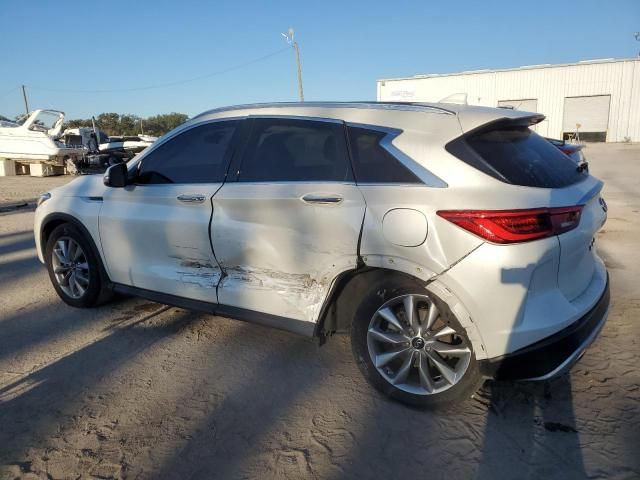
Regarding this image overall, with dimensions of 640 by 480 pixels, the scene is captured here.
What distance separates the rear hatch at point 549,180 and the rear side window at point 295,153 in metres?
0.71

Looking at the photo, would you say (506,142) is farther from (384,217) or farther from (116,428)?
(116,428)

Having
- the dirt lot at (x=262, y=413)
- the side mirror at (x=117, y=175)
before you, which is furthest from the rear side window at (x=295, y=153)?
the dirt lot at (x=262, y=413)

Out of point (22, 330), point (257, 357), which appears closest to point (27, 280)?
point (22, 330)

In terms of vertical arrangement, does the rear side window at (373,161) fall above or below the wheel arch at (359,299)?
above

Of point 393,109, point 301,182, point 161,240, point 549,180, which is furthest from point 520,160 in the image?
point 161,240

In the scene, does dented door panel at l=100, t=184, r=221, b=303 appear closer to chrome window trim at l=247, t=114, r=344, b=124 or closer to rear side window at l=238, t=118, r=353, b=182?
rear side window at l=238, t=118, r=353, b=182

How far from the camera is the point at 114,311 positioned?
4.47 m

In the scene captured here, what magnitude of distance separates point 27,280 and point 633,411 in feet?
19.1

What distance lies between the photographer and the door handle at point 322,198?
2867mm

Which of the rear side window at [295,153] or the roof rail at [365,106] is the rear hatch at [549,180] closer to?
the roof rail at [365,106]

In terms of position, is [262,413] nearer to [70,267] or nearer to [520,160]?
[520,160]

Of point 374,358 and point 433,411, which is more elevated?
point 374,358

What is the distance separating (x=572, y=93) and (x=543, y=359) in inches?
1627

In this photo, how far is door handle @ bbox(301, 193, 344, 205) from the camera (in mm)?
2867
